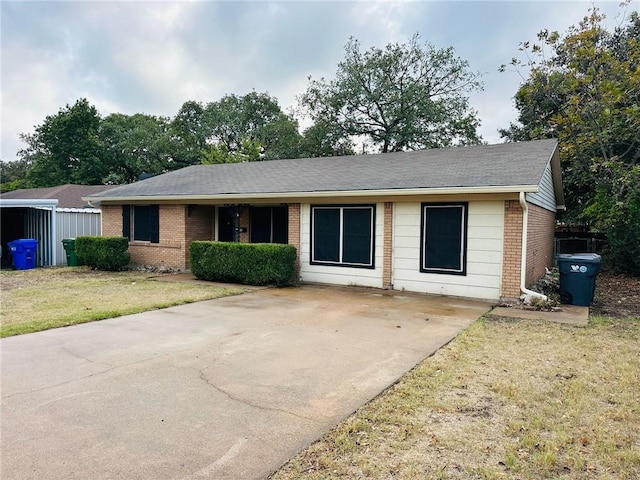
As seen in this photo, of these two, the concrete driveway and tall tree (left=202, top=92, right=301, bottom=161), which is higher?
tall tree (left=202, top=92, right=301, bottom=161)

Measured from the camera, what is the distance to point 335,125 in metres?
27.0

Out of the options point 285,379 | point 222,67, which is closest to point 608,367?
point 285,379

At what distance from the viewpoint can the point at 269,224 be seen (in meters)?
13.0

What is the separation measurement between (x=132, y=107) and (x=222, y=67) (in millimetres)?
18221

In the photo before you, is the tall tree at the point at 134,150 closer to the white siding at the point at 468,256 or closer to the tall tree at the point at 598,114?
the tall tree at the point at 598,114

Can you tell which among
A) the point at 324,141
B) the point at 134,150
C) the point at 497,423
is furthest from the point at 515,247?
the point at 134,150

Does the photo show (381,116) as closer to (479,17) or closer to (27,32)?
(479,17)

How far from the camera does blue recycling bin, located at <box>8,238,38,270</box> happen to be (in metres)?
14.1

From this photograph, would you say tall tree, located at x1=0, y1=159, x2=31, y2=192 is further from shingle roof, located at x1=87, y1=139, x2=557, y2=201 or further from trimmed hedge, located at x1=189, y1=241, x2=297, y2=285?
trimmed hedge, located at x1=189, y1=241, x2=297, y2=285

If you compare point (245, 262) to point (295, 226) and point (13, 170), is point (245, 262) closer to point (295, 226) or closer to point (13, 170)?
point (295, 226)

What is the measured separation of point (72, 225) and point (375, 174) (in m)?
12.1

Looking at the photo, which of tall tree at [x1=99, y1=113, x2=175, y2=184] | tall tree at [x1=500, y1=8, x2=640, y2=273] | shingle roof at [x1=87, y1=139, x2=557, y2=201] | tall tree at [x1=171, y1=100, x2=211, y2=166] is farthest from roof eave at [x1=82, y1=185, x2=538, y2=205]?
tall tree at [x1=171, y1=100, x2=211, y2=166]

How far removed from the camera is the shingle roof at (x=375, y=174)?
886 cm

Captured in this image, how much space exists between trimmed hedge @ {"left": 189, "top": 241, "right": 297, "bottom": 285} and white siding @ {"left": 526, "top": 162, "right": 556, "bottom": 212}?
5.60 m
